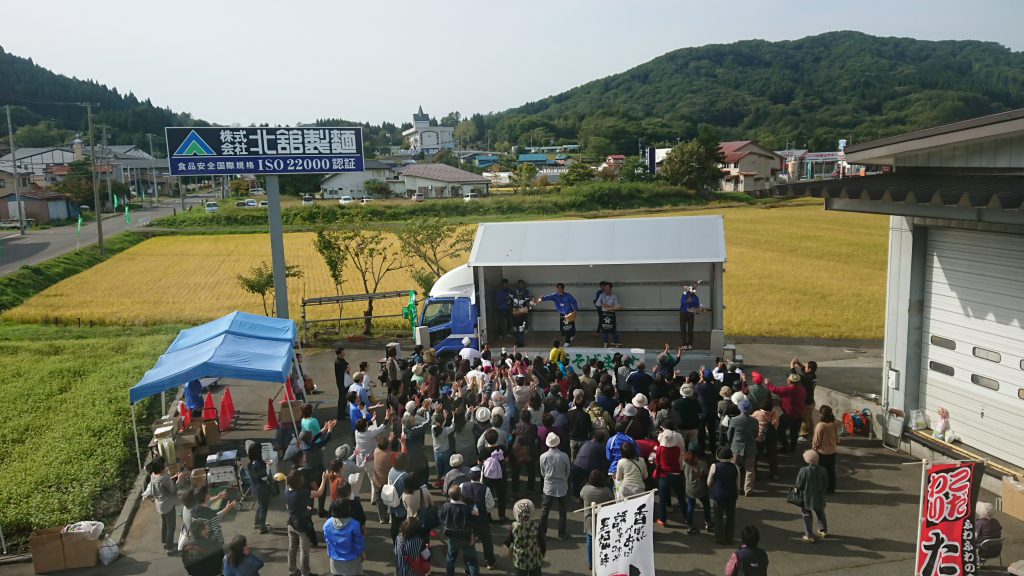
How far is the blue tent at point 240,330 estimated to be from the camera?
11961 mm

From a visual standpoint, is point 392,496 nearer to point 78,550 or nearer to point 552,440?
point 552,440

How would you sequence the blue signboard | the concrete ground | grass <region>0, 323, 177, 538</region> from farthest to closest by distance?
the blue signboard
grass <region>0, 323, 177, 538</region>
the concrete ground

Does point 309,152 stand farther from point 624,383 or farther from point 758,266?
point 758,266

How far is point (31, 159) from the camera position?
97.1 m

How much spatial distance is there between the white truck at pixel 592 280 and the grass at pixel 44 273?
21128 mm

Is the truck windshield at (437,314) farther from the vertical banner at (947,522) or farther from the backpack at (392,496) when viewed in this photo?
the vertical banner at (947,522)

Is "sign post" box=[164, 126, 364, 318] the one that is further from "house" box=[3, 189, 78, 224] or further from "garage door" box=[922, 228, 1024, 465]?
"house" box=[3, 189, 78, 224]

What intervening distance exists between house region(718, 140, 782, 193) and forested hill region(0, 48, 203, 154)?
115899 millimetres

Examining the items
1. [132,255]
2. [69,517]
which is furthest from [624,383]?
[132,255]

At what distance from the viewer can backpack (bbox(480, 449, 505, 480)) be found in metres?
8.25

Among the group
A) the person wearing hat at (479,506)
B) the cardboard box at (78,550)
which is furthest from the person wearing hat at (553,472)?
the cardboard box at (78,550)

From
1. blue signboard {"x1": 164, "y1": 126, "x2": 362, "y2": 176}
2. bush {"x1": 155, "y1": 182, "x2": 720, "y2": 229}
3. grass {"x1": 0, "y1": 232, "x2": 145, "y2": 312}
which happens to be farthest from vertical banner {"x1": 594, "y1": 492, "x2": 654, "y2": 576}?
bush {"x1": 155, "y1": 182, "x2": 720, "y2": 229}

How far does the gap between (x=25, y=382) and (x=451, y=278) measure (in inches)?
400

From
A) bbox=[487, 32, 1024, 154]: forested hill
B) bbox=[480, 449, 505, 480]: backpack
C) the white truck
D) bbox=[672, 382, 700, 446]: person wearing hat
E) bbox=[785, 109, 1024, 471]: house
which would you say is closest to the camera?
bbox=[480, 449, 505, 480]: backpack
